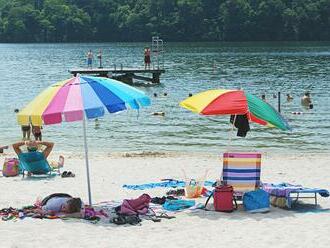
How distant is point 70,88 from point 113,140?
1461cm

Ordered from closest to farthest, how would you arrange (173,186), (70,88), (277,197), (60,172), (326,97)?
(70,88)
(277,197)
(173,186)
(60,172)
(326,97)

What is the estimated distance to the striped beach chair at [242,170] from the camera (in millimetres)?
11516

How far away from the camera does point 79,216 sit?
10.9 metres

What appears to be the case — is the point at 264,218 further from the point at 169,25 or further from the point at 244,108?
the point at 169,25

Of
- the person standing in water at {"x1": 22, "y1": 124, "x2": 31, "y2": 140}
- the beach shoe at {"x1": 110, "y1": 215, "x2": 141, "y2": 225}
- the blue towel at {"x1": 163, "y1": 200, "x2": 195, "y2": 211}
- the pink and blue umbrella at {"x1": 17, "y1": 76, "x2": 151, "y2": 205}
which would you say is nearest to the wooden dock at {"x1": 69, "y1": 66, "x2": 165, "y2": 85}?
the person standing in water at {"x1": 22, "y1": 124, "x2": 31, "y2": 140}

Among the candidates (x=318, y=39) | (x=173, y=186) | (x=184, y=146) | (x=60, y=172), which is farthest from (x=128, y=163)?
(x=318, y=39)

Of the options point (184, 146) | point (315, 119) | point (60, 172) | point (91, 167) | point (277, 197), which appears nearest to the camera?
point (277, 197)

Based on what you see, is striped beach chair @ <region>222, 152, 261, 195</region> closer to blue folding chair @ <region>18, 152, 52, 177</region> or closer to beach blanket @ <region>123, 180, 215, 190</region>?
beach blanket @ <region>123, 180, 215, 190</region>

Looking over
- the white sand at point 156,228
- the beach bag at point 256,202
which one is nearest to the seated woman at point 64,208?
the white sand at point 156,228

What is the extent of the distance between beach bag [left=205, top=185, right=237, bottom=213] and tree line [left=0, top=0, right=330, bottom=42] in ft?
439

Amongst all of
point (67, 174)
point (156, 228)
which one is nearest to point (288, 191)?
point (156, 228)

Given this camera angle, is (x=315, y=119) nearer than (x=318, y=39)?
Yes

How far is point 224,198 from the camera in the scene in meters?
11.2

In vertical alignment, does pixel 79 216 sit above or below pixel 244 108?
below
